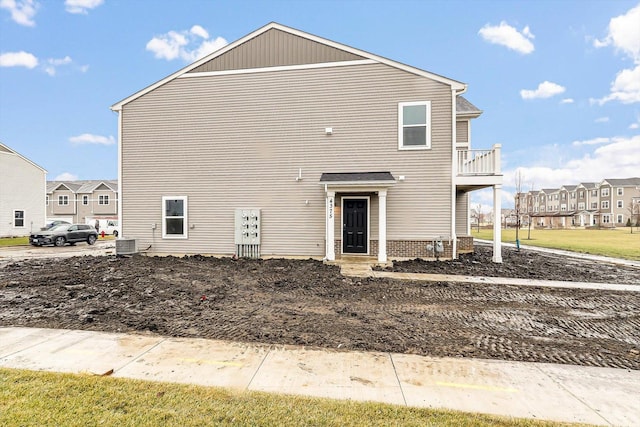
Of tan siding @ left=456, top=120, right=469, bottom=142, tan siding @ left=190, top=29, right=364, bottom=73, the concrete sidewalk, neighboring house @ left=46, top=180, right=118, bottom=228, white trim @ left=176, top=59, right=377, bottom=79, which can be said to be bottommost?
the concrete sidewalk

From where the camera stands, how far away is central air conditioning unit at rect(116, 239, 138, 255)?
11938mm

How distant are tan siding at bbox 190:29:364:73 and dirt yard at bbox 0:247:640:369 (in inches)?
327

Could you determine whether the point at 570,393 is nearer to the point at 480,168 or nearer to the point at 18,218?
the point at 480,168

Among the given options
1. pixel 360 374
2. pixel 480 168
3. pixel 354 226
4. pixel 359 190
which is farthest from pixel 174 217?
pixel 480 168

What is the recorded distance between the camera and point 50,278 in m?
8.24

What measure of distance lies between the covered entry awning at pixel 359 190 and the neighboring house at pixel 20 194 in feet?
98.7

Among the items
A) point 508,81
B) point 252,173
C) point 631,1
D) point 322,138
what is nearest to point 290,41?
point 322,138

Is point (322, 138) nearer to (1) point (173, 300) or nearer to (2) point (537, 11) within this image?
(1) point (173, 300)

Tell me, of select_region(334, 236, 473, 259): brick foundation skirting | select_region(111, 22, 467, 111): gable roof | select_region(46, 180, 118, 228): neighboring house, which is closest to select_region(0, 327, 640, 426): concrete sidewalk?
select_region(334, 236, 473, 259): brick foundation skirting

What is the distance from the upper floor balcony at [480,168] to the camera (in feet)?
35.4

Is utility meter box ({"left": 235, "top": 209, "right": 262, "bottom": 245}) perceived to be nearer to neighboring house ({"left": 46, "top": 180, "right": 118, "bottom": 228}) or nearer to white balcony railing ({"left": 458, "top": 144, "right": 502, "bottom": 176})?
white balcony railing ({"left": 458, "top": 144, "right": 502, "bottom": 176})

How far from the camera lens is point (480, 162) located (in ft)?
37.4

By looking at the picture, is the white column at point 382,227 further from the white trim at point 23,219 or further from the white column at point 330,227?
the white trim at point 23,219

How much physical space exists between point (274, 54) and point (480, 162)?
9277 mm
